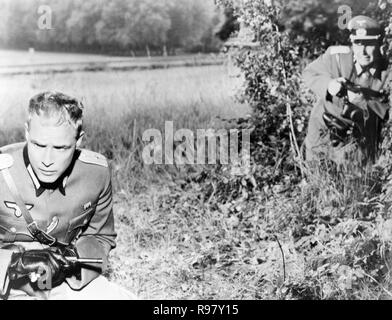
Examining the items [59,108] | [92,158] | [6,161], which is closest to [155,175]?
[92,158]

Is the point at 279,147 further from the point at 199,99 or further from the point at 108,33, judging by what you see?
the point at 108,33

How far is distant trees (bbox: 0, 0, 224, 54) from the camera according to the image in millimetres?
3762

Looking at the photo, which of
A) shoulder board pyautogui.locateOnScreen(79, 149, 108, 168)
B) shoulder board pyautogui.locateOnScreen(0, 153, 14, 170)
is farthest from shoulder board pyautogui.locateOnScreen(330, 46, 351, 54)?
shoulder board pyautogui.locateOnScreen(0, 153, 14, 170)

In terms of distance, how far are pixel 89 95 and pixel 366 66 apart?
156cm

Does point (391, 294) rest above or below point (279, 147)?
below

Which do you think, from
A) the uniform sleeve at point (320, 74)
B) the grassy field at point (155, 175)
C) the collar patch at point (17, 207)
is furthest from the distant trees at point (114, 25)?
the collar patch at point (17, 207)

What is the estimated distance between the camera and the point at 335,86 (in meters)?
3.85

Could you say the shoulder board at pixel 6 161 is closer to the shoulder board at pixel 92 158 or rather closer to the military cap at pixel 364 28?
the shoulder board at pixel 92 158

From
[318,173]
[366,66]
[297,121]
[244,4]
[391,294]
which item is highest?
[244,4]

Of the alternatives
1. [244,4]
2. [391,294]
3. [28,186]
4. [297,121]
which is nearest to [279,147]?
[297,121]

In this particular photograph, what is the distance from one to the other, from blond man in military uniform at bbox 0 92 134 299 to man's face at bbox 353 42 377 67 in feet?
5.14

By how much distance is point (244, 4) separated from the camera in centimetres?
390

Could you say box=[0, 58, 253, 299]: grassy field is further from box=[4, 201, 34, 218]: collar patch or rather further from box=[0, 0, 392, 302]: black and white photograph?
box=[4, 201, 34, 218]: collar patch

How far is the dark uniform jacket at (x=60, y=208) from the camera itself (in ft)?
11.2
